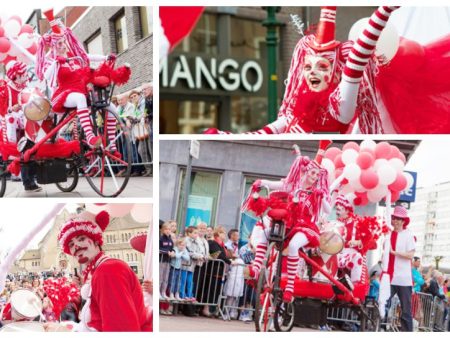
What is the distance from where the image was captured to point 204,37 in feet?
20.3

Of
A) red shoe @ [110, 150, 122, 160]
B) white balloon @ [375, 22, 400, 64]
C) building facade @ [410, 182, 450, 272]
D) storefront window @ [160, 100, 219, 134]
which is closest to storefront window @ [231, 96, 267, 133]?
storefront window @ [160, 100, 219, 134]

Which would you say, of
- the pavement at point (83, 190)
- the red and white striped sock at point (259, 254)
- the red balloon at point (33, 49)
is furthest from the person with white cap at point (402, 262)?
the red balloon at point (33, 49)

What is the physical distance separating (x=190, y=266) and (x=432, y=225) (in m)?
0.81

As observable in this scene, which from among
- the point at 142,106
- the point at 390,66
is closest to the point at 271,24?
the point at 142,106

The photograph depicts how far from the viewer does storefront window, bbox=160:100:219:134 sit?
572 cm

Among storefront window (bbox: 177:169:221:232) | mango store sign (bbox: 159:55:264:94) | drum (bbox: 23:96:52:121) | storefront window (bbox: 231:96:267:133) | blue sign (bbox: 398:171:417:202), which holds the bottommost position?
storefront window (bbox: 177:169:221:232)

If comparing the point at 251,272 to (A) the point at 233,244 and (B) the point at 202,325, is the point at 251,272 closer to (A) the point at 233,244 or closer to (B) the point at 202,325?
(A) the point at 233,244

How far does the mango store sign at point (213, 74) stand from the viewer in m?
5.86

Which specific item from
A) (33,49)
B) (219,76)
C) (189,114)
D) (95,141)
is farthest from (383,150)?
(219,76)

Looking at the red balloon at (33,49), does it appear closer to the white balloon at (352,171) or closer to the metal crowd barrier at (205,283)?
the metal crowd barrier at (205,283)

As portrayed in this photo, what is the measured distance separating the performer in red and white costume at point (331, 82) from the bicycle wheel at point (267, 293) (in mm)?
506

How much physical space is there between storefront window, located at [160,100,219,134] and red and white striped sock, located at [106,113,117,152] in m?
2.98

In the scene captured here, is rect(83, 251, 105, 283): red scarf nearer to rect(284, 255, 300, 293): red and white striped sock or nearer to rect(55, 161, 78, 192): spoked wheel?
rect(55, 161, 78, 192): spoked wheel
